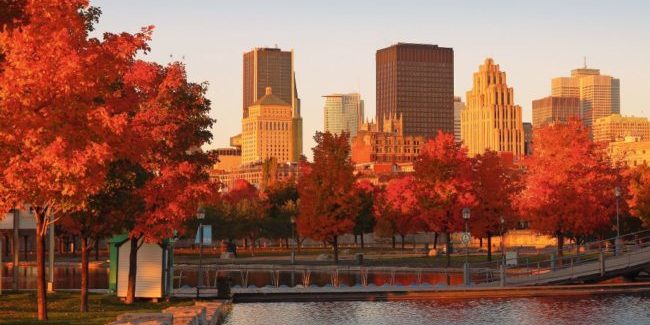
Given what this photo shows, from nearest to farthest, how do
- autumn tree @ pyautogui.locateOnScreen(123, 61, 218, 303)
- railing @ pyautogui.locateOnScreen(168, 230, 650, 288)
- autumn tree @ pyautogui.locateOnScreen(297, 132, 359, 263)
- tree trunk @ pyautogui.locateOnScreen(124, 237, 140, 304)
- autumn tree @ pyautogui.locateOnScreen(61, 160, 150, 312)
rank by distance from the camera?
1. autumn tree @ pyautogui.locateOnScreen(61, 160, 150, 312)
2. autumn tree @ pyautogui.locateOnScreen(123, 61, 218, 303)
3. tree trunk @ pyautogui.locateOnScreen(124, 237, 140, 304)
4. railing @ pyautogui.locateOnScreen(168, 230, 650, 288)
5. autumn tree @ pyautogui.locateOnScreen(297, 132, 359, 263)

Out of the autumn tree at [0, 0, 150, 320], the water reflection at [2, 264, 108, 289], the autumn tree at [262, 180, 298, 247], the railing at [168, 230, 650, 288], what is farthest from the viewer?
the autumn tree at [262, 180, 298, 247]

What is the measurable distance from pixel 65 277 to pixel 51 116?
49.1 metres

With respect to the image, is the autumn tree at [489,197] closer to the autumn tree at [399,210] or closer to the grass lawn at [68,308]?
the autumn tree at [399,210]

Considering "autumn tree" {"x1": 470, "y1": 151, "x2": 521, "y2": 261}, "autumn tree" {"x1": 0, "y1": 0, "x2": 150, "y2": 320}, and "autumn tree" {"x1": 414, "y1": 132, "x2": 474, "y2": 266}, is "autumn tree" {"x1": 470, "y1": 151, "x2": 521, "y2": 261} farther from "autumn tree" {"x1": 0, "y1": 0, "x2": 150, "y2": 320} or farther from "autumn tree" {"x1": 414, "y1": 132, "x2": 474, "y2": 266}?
"autumn tree" {"x1": 0, "y1": 0, "x2": 150, "y2": 320}

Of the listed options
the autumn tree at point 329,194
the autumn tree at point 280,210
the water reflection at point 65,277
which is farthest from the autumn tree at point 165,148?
the autumn tree at point 280,210

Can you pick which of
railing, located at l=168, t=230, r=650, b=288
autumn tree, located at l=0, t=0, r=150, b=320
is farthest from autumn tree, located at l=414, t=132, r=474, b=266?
autumn tree, located at l=0, t=0, r=150, b=320

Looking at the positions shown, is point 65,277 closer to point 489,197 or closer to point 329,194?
point 329,194

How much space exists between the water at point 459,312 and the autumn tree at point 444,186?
3834cm

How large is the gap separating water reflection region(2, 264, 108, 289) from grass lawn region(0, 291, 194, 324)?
1567 cm

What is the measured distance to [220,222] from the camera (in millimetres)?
137000

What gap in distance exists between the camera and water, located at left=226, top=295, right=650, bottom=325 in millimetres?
42375

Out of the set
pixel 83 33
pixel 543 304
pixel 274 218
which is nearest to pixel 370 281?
pixel 543 304

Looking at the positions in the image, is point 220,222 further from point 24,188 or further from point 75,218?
point 24,188

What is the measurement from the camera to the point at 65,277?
7925cm
